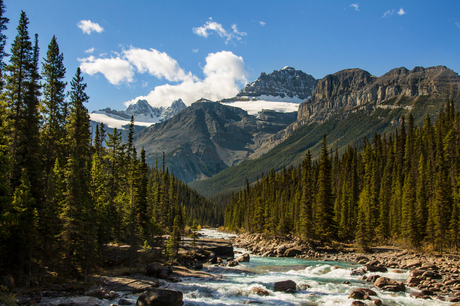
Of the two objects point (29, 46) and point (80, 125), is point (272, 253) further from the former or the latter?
point (29, 46)

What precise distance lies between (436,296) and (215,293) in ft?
60.4

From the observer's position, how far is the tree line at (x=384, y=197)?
4956cm

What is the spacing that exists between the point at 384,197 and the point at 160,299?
64.4 metres

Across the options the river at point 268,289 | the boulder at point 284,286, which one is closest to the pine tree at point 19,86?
the river at point 268,289

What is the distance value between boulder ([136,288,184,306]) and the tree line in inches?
1591

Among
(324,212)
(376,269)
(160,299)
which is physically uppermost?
(324,212)

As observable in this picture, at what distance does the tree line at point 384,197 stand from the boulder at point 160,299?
1591 inches

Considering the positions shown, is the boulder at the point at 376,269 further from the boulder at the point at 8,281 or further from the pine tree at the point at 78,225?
the boulder at the point at 8,281

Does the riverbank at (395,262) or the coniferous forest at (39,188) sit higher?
the coniferous forest at (39,188)

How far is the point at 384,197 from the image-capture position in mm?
69938

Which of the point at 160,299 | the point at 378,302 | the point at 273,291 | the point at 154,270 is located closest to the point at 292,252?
the point at 273,291

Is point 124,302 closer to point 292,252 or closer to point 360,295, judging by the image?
point 360,295

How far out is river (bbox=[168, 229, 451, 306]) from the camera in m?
23.5

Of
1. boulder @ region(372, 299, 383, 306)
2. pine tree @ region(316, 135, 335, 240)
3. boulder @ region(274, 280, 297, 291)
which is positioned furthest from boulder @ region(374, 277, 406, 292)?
pine tree @ region(316, 135, 335, 240)
